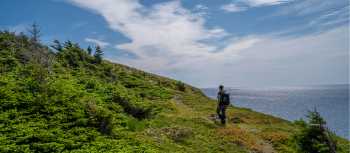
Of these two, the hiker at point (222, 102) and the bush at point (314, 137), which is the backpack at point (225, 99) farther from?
the bush at point (314, 137)

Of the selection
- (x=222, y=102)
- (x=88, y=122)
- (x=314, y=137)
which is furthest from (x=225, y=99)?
(x=88, y=122)

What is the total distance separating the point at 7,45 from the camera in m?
27.5

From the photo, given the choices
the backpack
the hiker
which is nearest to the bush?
the hiker

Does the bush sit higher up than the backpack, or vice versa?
the backpack

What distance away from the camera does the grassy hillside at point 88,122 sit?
1362cm

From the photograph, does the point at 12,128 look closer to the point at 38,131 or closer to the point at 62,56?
the point at 38,131

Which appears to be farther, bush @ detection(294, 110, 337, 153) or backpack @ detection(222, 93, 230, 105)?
backpack @ detection(222, 93, 230, 105)

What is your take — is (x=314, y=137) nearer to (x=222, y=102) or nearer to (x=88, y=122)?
(x=222, y=102)

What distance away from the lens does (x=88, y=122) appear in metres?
15.9

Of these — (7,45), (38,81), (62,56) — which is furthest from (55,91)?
(62,56)

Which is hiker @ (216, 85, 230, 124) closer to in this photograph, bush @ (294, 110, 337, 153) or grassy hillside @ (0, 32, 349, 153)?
grassy hillside @ (0, 32, 349, 153)

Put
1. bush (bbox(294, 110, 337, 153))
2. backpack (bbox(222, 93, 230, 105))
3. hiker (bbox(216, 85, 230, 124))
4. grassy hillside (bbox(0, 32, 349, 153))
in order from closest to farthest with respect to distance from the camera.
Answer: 1. grassy hillside (bbox(0, 32, 349, 153))
2. bush (bbox(294, 110, 337, 153))
3. hiker (bbox(216, 85, 230, 124))
4. backpack (bbox(222, 93, 230, 105))

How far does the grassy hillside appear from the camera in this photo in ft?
44.7

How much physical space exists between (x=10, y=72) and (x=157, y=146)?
11.4 m
